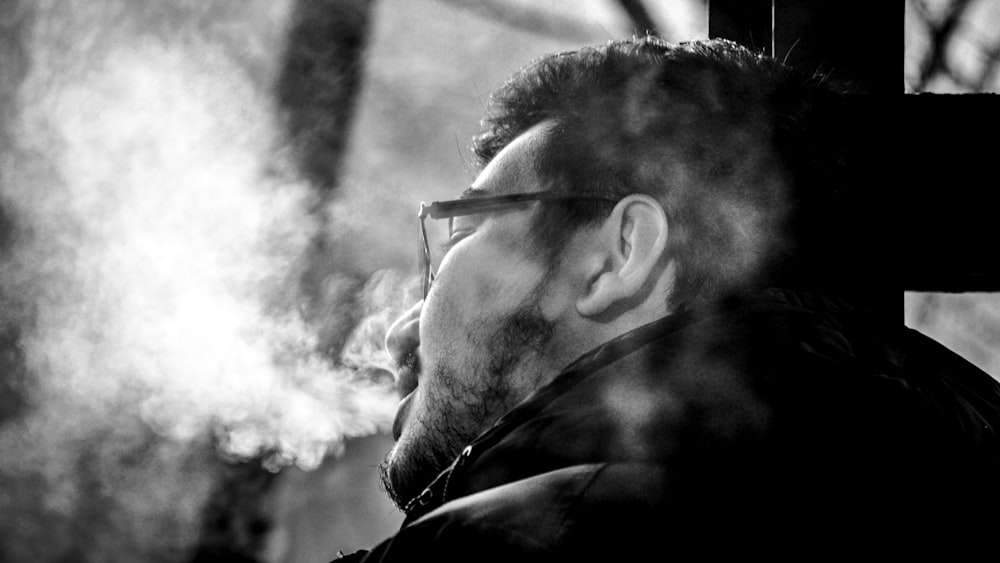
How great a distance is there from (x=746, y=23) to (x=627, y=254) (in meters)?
0.80

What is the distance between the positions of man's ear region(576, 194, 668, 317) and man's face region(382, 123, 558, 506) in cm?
11

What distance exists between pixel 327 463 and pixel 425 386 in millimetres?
4019

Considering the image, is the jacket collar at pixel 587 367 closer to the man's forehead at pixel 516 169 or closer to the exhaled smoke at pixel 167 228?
the man's forehead at pixel 516 169

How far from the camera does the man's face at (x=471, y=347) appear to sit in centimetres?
189

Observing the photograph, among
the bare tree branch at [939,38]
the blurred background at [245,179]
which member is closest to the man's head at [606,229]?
the blurred background at [245,179]

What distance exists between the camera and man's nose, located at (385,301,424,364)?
2.15m

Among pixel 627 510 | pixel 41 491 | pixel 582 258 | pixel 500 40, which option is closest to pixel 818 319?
pixel 627 510

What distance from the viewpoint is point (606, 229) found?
1998 millimetres

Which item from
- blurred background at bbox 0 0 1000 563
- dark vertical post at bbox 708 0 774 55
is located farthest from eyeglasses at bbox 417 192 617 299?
dark vertical post at bbox 708 0 774 55

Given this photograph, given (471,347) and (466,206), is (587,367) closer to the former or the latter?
(471,347)

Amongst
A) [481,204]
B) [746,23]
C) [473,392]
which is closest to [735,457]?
[473,392]

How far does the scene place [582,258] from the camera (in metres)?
1.98

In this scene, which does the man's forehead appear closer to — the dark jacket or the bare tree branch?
the dark jacket

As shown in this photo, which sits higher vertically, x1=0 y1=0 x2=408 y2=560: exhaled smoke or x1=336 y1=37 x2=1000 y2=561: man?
x1=0 y1=0 x2=408 y2=560: exhaled smoke
